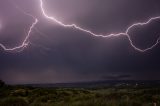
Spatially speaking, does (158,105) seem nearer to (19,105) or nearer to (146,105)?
(146,105)

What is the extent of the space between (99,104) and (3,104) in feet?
26.1

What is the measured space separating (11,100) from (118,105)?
Answer: 10169mm

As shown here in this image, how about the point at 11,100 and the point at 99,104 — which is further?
the point at 11,100

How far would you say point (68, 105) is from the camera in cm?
1998

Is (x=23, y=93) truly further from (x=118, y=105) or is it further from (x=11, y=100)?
(x=118, y=105)

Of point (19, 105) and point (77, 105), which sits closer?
point (77, 105)

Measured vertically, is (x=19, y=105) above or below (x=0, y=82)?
below

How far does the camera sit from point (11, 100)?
966 inches

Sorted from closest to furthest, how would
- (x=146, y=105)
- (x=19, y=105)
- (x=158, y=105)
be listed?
(x=158, y=105) < (x=146, y=105) < (x=19, y=105)

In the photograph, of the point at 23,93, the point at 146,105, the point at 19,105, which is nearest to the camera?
the point at 146,105

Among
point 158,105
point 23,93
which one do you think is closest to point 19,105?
point 158,105

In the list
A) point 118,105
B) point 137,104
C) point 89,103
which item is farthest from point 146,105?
point 89,103

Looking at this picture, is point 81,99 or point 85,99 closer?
point 85,99

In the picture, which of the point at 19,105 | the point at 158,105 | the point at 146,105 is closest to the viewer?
the point at 158,105
